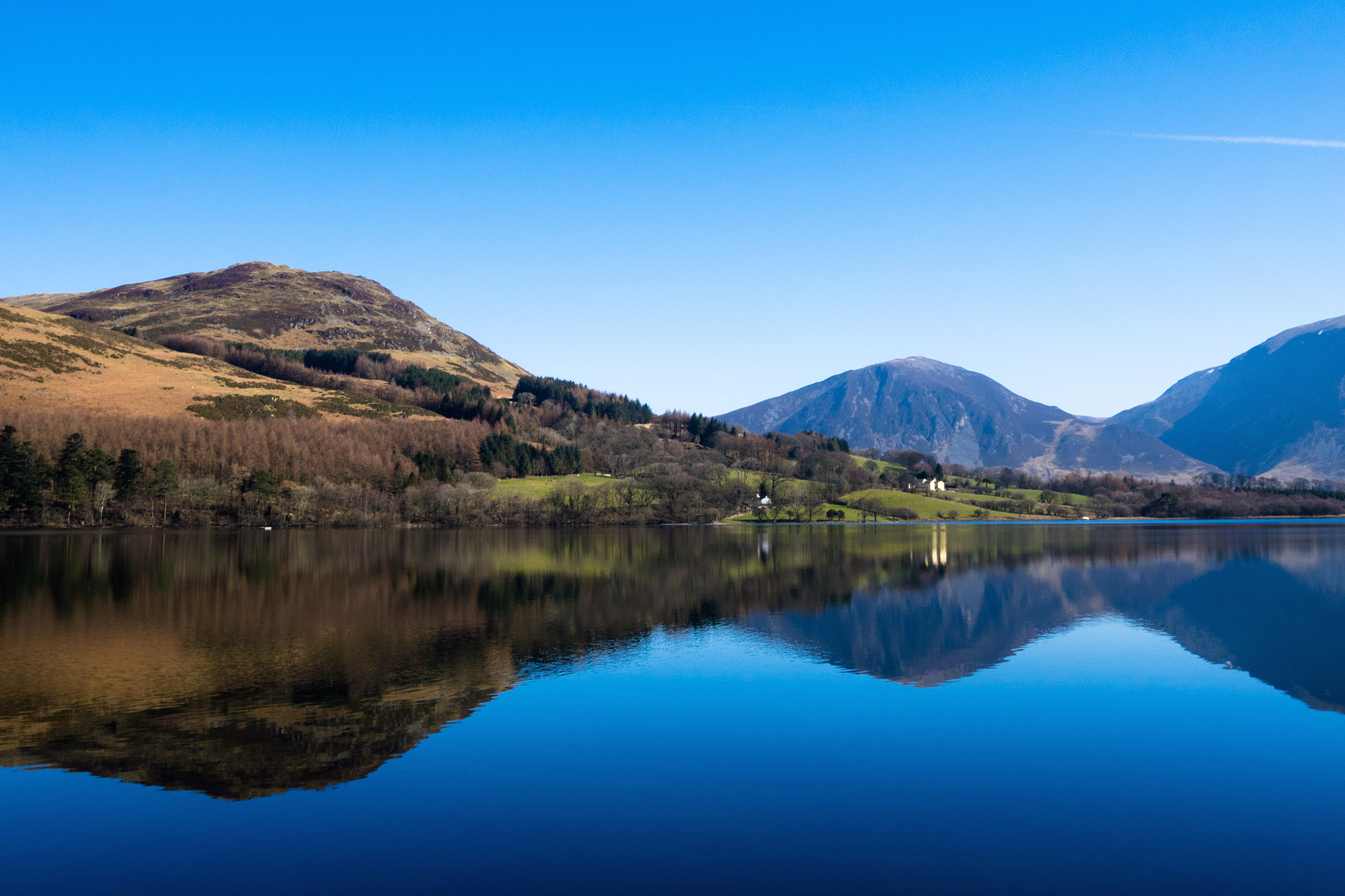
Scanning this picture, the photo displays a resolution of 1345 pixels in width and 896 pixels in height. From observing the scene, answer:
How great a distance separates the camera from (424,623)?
106 ft

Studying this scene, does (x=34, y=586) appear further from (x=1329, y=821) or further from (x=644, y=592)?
(x=1329, y=821)

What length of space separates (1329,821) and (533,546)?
247 feet

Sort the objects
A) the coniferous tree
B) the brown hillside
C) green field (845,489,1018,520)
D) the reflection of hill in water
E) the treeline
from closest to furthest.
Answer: the reflection of hill in water
the treeline
the coniferous tree
the brown hillside
green field (845,489,1018,520)

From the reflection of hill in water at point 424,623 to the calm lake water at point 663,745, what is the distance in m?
0.19

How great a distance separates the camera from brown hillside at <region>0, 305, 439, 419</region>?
143000mm

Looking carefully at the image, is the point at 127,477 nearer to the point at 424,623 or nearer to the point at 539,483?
the point at 539,483

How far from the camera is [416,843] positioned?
12.2 meters

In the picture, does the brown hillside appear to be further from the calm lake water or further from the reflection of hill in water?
the calm lake water

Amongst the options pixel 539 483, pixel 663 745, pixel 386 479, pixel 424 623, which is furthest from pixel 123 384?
pixel 663 745

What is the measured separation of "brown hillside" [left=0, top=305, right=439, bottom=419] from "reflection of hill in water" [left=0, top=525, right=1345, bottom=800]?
8114cm

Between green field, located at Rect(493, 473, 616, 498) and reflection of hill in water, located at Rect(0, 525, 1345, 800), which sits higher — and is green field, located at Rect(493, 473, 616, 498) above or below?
above

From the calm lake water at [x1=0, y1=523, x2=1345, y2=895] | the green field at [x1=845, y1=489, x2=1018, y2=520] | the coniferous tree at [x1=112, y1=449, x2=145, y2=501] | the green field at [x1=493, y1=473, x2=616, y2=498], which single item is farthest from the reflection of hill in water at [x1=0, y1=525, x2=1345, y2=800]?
the green field at [x1=845, y1=489, x2=1018, y2=520]

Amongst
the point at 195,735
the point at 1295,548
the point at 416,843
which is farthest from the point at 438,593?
the point at 1295,548

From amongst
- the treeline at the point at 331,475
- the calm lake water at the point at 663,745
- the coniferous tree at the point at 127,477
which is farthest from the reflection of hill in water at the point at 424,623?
the coniferous tree at the point at 127,477
